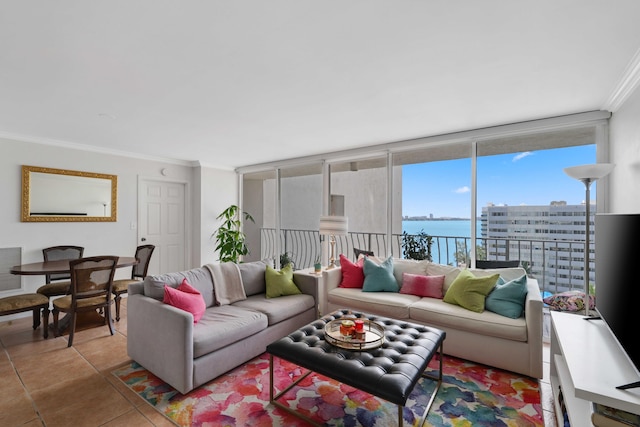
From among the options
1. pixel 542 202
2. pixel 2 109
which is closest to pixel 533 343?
pixel 542 202

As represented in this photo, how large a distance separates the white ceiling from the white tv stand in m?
1.80

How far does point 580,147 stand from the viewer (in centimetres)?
328

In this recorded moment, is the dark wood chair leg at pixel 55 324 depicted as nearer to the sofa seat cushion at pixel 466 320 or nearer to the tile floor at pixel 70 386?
the tile floor at pixel 70 386

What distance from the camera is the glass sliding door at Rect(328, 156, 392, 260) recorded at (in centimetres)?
501

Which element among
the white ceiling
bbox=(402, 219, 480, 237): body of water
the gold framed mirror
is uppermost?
the white ceiling

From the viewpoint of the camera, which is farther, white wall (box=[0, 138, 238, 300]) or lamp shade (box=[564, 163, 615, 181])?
white wall (box=[0, 138, 238, 300])

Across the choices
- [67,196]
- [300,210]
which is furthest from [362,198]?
[67,196]

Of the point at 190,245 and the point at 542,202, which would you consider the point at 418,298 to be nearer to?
the point at 542,202

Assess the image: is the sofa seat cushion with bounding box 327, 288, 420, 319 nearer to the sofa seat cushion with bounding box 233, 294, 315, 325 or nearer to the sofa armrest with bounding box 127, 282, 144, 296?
the sofa seat cushion with bounding box 233, 294, 315, 325

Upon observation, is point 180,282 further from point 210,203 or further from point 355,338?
point 210,203

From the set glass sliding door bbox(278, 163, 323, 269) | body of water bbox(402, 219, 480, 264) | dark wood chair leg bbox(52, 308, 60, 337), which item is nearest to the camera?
dark wood chair leg bbox(52, 308, 60, 337)

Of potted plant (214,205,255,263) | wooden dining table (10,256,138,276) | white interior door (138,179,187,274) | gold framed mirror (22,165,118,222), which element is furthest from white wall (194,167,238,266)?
wooden dining table (10,256,138,276)

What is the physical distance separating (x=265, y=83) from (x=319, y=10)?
0.95 meters

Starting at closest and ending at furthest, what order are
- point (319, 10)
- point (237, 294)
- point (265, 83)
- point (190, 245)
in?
point (319, 10) → point (265, 83) → point (237, 294) → point (190, 245)
